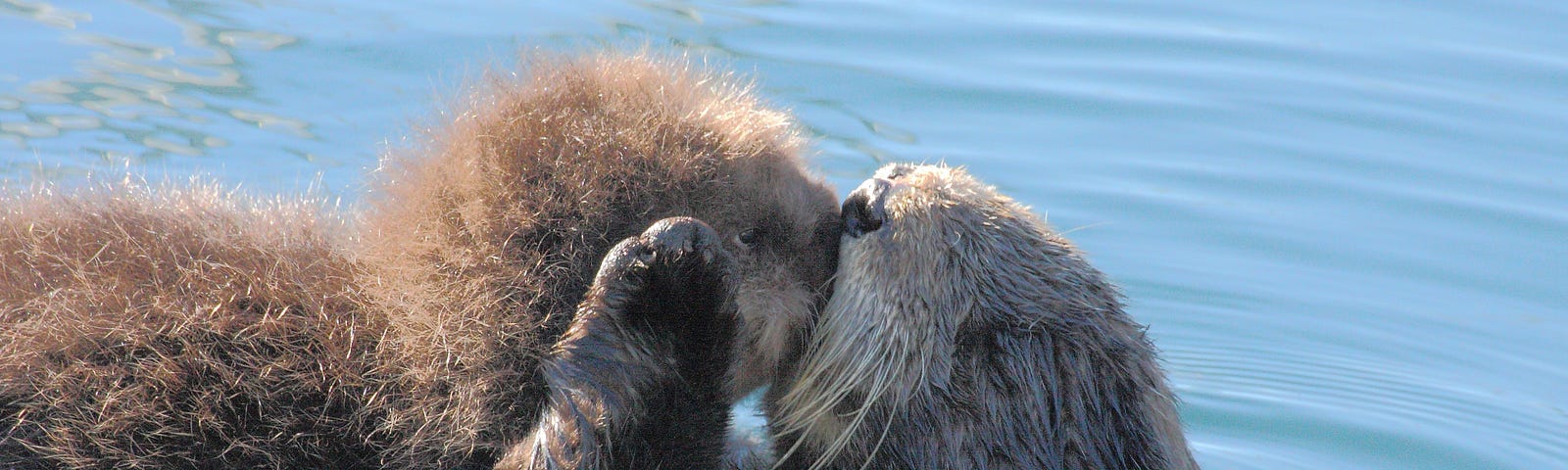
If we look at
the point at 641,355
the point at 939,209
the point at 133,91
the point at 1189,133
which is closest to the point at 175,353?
the point at 641,355

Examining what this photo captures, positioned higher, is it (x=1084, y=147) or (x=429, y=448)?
(x=1084, y=147)

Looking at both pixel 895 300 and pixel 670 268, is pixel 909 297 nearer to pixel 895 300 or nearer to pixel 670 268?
pixel 895 300

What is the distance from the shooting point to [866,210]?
3123 millimetres

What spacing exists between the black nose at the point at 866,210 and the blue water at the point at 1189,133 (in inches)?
88.6

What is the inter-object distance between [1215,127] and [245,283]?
5.19m

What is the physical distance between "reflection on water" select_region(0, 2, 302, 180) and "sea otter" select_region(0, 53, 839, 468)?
133 inches

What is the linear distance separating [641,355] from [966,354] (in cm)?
70

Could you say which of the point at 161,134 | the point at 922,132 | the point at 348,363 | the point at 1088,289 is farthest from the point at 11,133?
the point at 1088,289

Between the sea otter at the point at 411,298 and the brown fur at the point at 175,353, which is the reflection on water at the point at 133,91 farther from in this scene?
the sea otter at the point at 411,298

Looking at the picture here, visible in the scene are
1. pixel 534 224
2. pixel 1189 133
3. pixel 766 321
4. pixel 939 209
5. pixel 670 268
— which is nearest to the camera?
pixel 670 268

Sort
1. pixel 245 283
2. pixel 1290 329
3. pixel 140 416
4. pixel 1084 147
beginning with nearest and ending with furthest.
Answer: pixel 140 416 → pixel 245 283 → pixel 1290 329 → pixel 1084 147

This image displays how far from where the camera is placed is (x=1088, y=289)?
3105 mm

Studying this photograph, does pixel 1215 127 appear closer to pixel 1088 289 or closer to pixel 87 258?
pixel 1088 289

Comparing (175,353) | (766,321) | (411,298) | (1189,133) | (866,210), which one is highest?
(1189,133)
